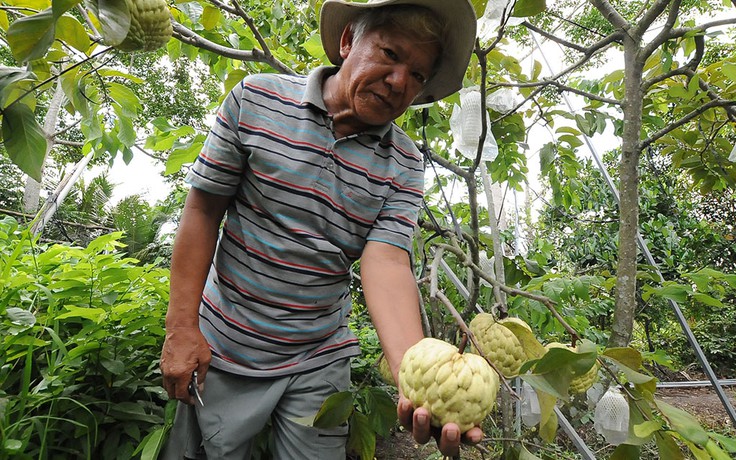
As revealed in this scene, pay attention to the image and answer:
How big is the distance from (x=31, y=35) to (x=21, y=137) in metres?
0.21

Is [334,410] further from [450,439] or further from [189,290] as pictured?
[189,290]

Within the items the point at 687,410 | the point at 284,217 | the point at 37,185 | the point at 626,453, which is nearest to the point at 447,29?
the point at 284,217

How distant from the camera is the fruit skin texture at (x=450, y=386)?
565 millimetres

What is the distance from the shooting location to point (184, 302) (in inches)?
37.2

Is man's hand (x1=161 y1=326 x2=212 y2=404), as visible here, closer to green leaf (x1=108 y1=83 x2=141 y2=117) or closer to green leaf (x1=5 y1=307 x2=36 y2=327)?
green leaf (x1=5 y1=307 x2=36 y2=327)

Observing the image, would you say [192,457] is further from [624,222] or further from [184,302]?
[624,222]

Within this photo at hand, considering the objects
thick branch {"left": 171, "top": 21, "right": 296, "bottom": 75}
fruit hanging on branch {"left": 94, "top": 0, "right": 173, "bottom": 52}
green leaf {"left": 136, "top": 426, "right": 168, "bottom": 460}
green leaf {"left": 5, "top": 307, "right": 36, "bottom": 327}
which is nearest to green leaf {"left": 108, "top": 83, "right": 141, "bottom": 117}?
thick branch {"left": 171, "top": 21, "right": 296, "bottom": 75}

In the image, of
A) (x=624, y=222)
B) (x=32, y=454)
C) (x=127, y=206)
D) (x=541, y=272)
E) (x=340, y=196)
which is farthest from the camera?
(x=127, y=206)

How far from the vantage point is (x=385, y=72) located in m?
0.89

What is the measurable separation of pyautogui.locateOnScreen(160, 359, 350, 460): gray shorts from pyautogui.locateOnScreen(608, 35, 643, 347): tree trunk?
0.77 meters

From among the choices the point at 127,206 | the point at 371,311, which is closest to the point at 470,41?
the point at 371,311

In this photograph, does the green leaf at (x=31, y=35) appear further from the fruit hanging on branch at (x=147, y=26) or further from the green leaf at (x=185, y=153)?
the green leaf at (x=185, y=153)

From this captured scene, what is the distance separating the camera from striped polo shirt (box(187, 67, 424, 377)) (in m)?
0.96

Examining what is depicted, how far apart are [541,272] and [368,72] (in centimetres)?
112
